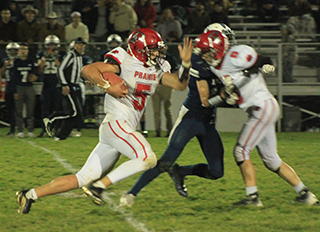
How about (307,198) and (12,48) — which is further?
(12,48)

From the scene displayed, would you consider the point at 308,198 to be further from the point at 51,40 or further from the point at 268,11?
the point at 268,11

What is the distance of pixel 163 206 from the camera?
510 centimetres

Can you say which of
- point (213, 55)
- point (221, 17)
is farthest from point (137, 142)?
point (221, 17)

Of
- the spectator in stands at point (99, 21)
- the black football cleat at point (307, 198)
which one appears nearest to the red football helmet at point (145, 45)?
the black football cleat at point (307, 198)

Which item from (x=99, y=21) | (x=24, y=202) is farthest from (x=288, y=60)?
(x=24, y=202)

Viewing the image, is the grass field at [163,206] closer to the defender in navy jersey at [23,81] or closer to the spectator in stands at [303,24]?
the defender in navy jersey at [23,81]

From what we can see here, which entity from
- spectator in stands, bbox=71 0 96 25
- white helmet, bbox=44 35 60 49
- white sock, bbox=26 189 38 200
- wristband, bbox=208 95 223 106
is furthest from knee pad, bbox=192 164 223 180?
spectator in stands, bbox=71 0 96 25

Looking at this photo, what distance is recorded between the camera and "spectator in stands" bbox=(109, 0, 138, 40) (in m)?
12.5

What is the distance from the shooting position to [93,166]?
457 cm

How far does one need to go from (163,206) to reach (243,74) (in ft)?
4.90

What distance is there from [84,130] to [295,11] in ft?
22.4

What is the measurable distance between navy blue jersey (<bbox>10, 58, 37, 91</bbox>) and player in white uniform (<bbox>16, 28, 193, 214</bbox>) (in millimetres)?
6044

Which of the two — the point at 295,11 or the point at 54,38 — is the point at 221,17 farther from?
the point at 54,38

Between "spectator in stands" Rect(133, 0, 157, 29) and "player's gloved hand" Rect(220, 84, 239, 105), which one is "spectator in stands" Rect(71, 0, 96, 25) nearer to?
"spectator in stands" Rect(133, 0, 157, 29)
